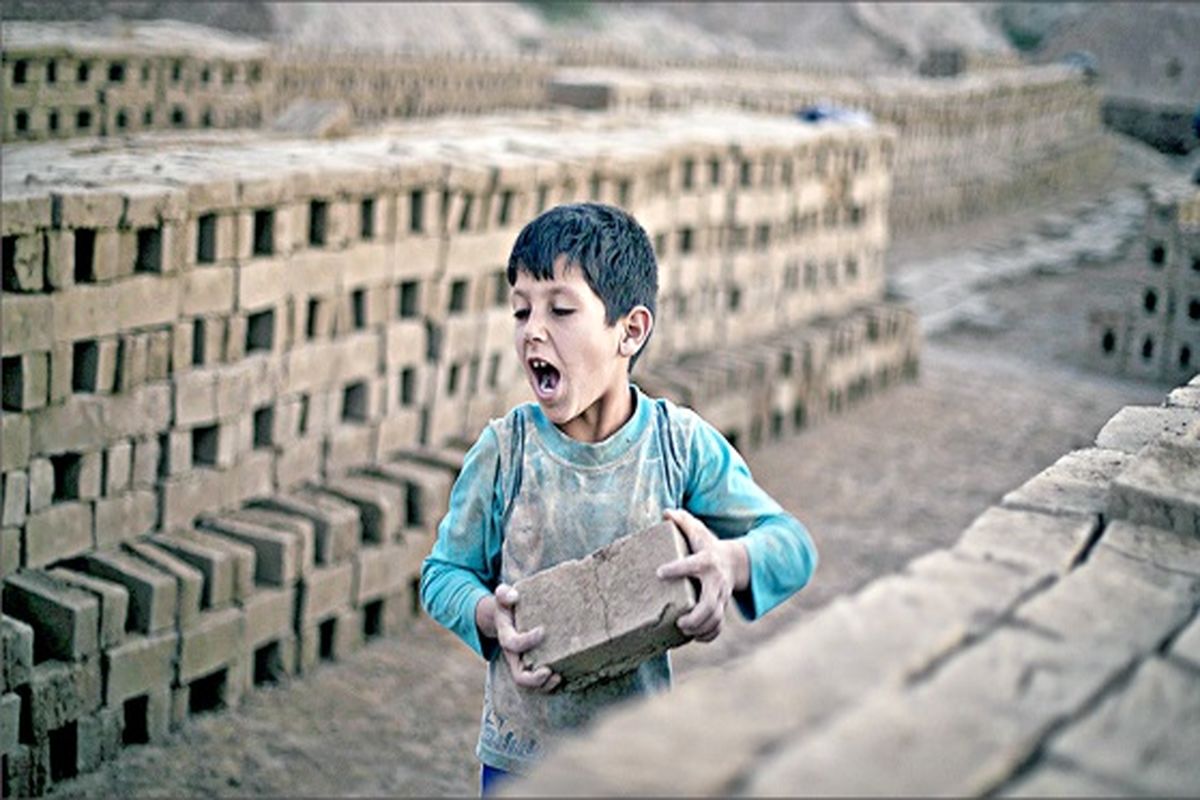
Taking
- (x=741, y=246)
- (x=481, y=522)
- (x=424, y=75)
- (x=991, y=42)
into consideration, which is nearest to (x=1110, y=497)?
(x=481, y=522)

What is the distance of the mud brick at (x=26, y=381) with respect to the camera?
20.7ft

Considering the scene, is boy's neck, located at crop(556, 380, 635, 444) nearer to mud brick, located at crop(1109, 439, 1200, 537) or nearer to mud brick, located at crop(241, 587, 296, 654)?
mud brick, located at crop(1109, 439, 1200, 537)

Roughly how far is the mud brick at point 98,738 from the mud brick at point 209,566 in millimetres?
625

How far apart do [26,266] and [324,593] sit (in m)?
2.12

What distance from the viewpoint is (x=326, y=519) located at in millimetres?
7539

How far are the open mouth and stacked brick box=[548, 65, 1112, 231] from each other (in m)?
13.0

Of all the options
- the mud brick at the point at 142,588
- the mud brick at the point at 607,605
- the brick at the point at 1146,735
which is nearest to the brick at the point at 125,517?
the mud brick at the point at 142,588

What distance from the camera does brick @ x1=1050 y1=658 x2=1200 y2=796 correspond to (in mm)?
2111

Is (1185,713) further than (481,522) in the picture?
No

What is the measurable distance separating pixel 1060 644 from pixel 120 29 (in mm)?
18217

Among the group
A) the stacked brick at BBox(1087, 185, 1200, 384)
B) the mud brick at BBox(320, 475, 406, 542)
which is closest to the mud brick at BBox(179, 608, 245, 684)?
the mud brick at BBox(320, 475, 406, 542)

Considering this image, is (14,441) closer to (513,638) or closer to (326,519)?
(326,519)

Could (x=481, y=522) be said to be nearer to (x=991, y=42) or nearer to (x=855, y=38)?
(x=855, y=38)

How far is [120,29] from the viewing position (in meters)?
18.9
